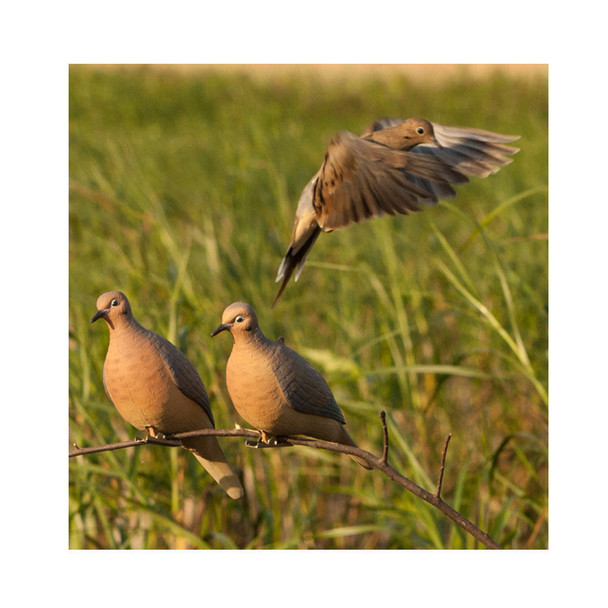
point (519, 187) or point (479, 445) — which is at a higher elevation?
point (519, 187)

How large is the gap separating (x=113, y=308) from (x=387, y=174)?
1.16 feet

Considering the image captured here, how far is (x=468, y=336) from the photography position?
2936 mm

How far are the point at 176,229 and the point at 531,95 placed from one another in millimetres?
2292

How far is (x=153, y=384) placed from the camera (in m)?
0.95

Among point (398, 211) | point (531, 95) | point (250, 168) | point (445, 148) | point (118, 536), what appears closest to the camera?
point (398, 211)

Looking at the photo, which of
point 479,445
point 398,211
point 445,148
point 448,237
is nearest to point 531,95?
point 448,237

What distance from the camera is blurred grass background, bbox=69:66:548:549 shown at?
6.70 ft

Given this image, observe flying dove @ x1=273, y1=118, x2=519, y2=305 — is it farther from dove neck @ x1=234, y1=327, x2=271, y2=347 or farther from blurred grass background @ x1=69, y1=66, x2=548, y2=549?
blurred grass background @ x1=69, y1=66, x2=548, y2=549

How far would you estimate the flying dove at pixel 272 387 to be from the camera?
35.3 inches

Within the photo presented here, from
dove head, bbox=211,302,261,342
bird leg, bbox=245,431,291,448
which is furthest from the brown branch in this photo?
dove head, bbox=211,302,261,342

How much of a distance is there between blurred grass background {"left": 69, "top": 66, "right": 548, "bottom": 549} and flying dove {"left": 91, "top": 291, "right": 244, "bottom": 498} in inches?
17.8

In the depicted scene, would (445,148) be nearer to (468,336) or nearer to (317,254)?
(468,336)

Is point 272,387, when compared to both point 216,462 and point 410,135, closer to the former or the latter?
point 216,462

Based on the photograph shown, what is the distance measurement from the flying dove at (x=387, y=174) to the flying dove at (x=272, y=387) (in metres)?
0.05
